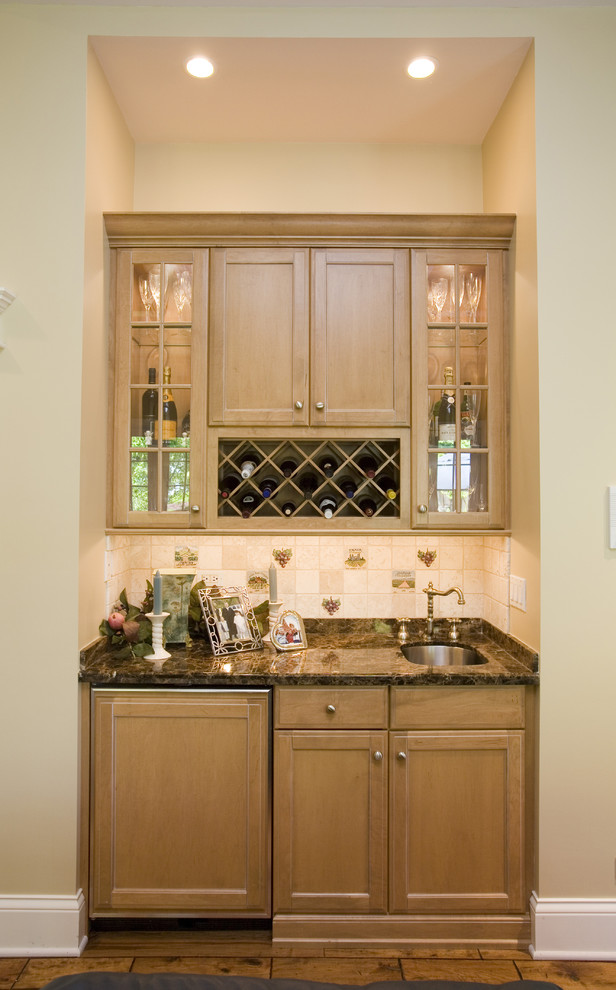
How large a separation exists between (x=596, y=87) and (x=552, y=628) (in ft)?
6.44

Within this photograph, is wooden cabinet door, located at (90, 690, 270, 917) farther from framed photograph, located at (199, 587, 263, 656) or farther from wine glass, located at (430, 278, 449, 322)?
wine glass, located at (430, 278, 449, 322)

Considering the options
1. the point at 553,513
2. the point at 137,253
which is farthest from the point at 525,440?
the point at 137,253

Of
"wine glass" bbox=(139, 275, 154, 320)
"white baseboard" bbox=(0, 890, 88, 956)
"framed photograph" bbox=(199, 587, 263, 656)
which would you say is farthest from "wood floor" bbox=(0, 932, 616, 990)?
"wine glass" bbox=(139, 275, 154, 320)

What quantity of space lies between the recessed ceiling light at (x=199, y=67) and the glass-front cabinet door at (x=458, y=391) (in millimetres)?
1062

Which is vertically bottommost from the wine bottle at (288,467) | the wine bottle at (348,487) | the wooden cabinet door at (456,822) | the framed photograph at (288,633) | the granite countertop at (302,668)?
the wooden cabinet door at (456,822)

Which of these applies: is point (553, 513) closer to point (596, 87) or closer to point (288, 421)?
point (288, 421)

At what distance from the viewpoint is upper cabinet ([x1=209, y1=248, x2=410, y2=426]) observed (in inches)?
102

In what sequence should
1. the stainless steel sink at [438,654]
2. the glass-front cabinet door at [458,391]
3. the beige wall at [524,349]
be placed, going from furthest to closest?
the stainless steel sink at [438,654] < the glass-front cabinet door at [458,391] < the beige wall at [524,349]

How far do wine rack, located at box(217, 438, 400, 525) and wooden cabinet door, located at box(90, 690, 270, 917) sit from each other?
742mm

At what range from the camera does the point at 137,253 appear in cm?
260

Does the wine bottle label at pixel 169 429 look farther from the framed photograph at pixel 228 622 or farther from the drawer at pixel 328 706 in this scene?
the drawer at pixel 328 706

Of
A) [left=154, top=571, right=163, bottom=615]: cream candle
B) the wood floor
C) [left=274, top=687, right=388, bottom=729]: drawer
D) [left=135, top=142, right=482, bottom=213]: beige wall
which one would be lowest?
the wood floor

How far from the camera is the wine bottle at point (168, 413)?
2.60 m

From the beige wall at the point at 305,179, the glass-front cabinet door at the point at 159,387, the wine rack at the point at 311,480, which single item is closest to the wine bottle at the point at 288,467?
the wine rack at the point at 311,480
